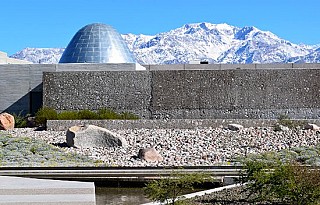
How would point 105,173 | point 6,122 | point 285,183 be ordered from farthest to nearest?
point 6,122 → point 105,173 → point 285,183

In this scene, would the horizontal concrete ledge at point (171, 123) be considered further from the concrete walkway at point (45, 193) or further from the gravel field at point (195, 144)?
the concrete walkway at point (45, 193)

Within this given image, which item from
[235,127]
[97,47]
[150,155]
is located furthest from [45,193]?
[97,47]

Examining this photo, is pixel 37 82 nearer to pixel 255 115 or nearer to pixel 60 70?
pixel 60 70

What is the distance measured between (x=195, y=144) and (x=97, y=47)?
73.8 feet

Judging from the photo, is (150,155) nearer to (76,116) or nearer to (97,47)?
(76,116)

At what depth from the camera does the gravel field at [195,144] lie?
1738cm

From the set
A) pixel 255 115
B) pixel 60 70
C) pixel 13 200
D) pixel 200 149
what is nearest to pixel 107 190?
pixel 13 200

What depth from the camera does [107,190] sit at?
1281 cm

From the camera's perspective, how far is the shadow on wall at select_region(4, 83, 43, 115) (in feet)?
111

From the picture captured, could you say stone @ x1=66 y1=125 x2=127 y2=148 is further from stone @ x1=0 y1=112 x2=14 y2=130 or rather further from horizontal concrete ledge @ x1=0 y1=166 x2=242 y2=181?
stone @ x1=0 y1=112 x2=14 y2=130

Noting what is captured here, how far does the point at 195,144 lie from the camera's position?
20.0 metres

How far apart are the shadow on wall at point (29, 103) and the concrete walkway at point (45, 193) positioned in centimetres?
2392

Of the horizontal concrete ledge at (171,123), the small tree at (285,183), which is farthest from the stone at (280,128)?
the small tree at (285,183)

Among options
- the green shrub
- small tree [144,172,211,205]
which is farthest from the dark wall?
Result: small tree [144,172,211,205]
